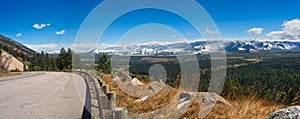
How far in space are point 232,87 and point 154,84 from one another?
3946mm

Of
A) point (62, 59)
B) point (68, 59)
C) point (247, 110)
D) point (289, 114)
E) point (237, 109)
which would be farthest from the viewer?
point (68, 59)

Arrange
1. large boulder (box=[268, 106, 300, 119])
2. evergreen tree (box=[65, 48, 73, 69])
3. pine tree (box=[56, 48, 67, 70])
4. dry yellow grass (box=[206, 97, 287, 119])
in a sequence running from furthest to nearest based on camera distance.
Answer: evergreen tree (box=[65, 48, 73, 69]) < pine tree (box=[56, 48, 67, 70]) < dry yellow grass (box=[206, 97, 287, 119]) < large boulder (box=[268, 106, 300, 119])

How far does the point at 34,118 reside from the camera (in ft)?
19.4

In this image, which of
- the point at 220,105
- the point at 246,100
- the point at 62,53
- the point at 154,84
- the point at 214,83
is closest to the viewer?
the point at 220,105

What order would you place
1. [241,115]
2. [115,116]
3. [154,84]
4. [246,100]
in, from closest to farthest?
[115,116] < [241,115] < [246,100] < [154,84]

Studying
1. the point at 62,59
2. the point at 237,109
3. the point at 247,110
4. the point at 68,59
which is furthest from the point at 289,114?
the point at 68,59

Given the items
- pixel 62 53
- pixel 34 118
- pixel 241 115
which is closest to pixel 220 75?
pixel 241 115

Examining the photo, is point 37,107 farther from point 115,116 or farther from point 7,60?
point 7,60

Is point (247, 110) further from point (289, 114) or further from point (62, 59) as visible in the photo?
point (62, 59)

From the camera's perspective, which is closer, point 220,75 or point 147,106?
point 147,106

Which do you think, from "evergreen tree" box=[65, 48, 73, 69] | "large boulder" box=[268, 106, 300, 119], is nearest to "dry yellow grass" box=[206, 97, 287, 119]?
"large boulder" box=[268, 106, 300, 119]

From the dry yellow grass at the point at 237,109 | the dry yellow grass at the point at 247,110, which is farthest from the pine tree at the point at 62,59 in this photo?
the dry yellow grass at the point at 247,110

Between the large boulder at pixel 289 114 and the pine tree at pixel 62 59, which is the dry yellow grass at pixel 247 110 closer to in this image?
the large boulder at pixel 289 114

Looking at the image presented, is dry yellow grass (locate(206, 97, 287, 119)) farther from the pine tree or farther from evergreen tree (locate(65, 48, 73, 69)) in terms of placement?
the pine tree
